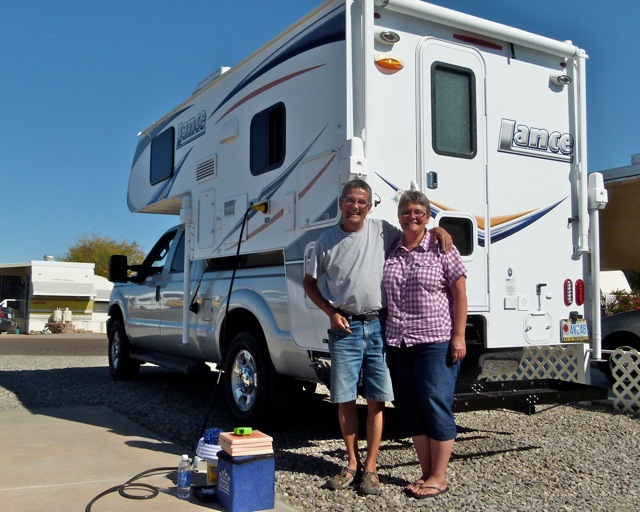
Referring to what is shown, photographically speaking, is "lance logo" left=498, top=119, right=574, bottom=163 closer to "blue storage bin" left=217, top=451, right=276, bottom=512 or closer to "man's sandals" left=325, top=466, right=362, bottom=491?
"man's sandals" left=325, top=466, right=362, bottom=491

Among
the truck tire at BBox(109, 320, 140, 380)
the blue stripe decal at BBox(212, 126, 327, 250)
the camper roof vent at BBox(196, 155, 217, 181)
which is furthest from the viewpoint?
the truck tire at BBox(109, 320, 140, 380)

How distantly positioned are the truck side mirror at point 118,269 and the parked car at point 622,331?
6.05m

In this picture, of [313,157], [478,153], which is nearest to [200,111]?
[313,157]

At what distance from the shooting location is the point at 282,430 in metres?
6.09

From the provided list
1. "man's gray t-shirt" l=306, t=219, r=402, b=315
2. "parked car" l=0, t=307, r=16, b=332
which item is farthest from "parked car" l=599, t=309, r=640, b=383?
"parked car" l=0, t=307, r=16, b=332

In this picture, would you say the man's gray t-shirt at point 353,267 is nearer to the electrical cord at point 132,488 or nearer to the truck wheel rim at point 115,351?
the electrical cord at point 132,488

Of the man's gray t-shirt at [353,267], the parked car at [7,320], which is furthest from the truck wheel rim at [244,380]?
the parked car at [7,320]

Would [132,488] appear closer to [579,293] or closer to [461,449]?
[461,449]

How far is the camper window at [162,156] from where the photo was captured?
7.81 m

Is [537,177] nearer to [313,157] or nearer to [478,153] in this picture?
[478,153]

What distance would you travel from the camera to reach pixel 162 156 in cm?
802

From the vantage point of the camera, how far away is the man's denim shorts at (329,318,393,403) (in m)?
4.30

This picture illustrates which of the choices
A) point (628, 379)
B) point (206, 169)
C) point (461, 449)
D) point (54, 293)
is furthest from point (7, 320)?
point (461, 449)

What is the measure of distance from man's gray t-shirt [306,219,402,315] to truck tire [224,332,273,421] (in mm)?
1519
